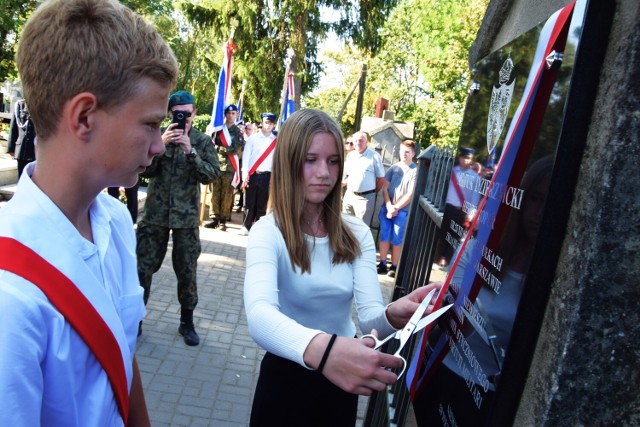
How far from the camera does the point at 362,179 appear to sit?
8859 mm

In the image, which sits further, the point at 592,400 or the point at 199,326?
the point at 199,326

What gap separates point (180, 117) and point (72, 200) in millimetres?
3674

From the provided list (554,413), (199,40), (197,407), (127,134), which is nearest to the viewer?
(554,413)

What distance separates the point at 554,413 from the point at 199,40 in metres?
46.5

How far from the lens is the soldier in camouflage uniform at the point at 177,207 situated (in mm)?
4773

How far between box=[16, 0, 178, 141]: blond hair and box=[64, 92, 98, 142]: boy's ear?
1 cm

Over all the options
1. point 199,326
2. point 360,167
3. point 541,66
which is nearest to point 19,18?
point 360,167

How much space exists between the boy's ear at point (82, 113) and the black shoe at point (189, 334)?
164 inches

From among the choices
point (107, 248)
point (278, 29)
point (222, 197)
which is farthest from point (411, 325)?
point (278, 29)

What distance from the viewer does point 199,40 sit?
44000 mm

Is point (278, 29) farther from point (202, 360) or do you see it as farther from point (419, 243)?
point (419, 243)

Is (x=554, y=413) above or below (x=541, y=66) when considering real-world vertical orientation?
below

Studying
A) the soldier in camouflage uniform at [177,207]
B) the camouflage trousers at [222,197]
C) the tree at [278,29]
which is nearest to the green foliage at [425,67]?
the tree at [278,29]

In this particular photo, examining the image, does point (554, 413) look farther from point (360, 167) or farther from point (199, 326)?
point (360, 167)
